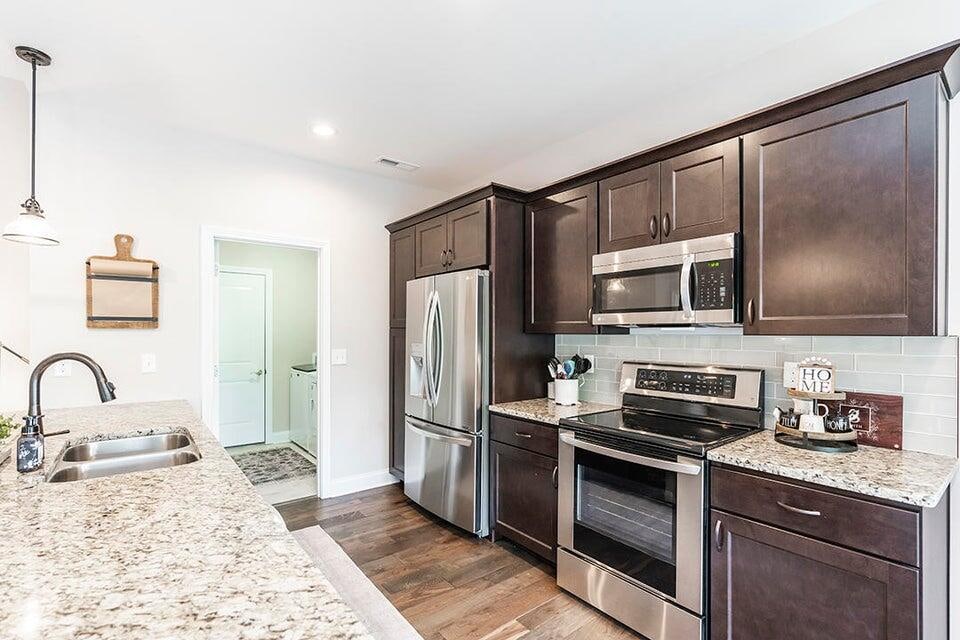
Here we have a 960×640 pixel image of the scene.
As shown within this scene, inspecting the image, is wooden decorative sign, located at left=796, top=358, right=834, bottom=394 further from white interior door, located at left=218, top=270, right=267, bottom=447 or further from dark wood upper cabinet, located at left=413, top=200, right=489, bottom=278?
white interior door, located at left=218, top=270, right=267, bottom=447

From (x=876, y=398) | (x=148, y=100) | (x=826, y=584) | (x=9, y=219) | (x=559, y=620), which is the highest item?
(x=148, y=100)

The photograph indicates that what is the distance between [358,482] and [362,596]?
8.87 feet

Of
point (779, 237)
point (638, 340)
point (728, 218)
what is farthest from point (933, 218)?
point (638, 340)

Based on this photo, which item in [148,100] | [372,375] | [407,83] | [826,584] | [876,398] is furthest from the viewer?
[372,375]

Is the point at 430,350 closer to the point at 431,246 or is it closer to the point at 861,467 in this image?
the point at 431,246

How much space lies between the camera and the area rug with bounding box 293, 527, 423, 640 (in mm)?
1271

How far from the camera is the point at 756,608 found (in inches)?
68.5

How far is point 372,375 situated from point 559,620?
7.83 feet

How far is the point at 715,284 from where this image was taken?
216 centimetres

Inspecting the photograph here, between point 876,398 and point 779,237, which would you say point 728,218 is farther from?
point 876,398

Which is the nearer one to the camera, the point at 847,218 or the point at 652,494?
the point at 847,218

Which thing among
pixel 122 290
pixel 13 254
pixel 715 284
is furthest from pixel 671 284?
pixel 13 254

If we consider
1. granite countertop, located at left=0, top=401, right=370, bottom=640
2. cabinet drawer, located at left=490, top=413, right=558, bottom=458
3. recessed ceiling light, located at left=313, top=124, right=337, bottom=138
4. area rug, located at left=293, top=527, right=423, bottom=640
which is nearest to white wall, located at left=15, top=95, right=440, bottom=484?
recessed ceiling light, located at left=313, top=124, right=337, bottom=138

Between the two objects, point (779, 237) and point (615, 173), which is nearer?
point (779, 237)
